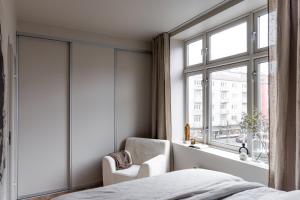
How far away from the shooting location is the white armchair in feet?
9.91

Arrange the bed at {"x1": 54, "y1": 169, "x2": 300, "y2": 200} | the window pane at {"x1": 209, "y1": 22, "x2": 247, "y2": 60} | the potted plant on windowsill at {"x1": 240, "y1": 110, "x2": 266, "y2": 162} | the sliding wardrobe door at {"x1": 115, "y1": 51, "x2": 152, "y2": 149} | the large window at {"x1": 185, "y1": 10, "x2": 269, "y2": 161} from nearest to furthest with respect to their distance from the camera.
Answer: the bed at {"x1": 54, "y1": 169, "x2": 300, "y2": 200} < the potted plant on windowsill at {"x1": 240, "y1": 110, "x2": 266, "y2": 162} < the large window at {"x1": 185, "y1": 10, "x2": 269, "y2": 161} < the window pane at {"x1": 209, "y1": 22, "x2": 247, "y2": 60} < the sliding wardrobe door at {"x1": 115, "y1": 51, "x2": 152, "y2": 149}

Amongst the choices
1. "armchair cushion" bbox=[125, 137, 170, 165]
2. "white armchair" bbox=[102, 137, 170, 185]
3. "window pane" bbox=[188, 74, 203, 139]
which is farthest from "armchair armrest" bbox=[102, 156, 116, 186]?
"window pane" bbox=[188, 74, 203, 139]

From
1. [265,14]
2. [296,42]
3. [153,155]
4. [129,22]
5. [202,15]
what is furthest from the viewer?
[153,155]

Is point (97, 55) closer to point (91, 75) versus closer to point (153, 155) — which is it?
point (91, 75)

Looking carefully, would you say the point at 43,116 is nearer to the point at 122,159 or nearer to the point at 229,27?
the point at 122,159

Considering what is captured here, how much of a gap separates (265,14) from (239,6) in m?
0.31

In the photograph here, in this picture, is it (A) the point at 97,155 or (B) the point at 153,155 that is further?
(A) the point at 97,155

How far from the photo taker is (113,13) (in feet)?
9.69

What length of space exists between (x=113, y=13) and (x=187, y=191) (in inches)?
92.8

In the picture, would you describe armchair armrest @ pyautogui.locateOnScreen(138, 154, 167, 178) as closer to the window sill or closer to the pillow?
the window sill

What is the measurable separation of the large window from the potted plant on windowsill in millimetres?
43

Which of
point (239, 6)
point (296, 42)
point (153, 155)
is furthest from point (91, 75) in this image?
point (296, 42)

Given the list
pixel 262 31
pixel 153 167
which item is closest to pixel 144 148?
pixel 153 167

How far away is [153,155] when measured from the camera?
3.51 m
